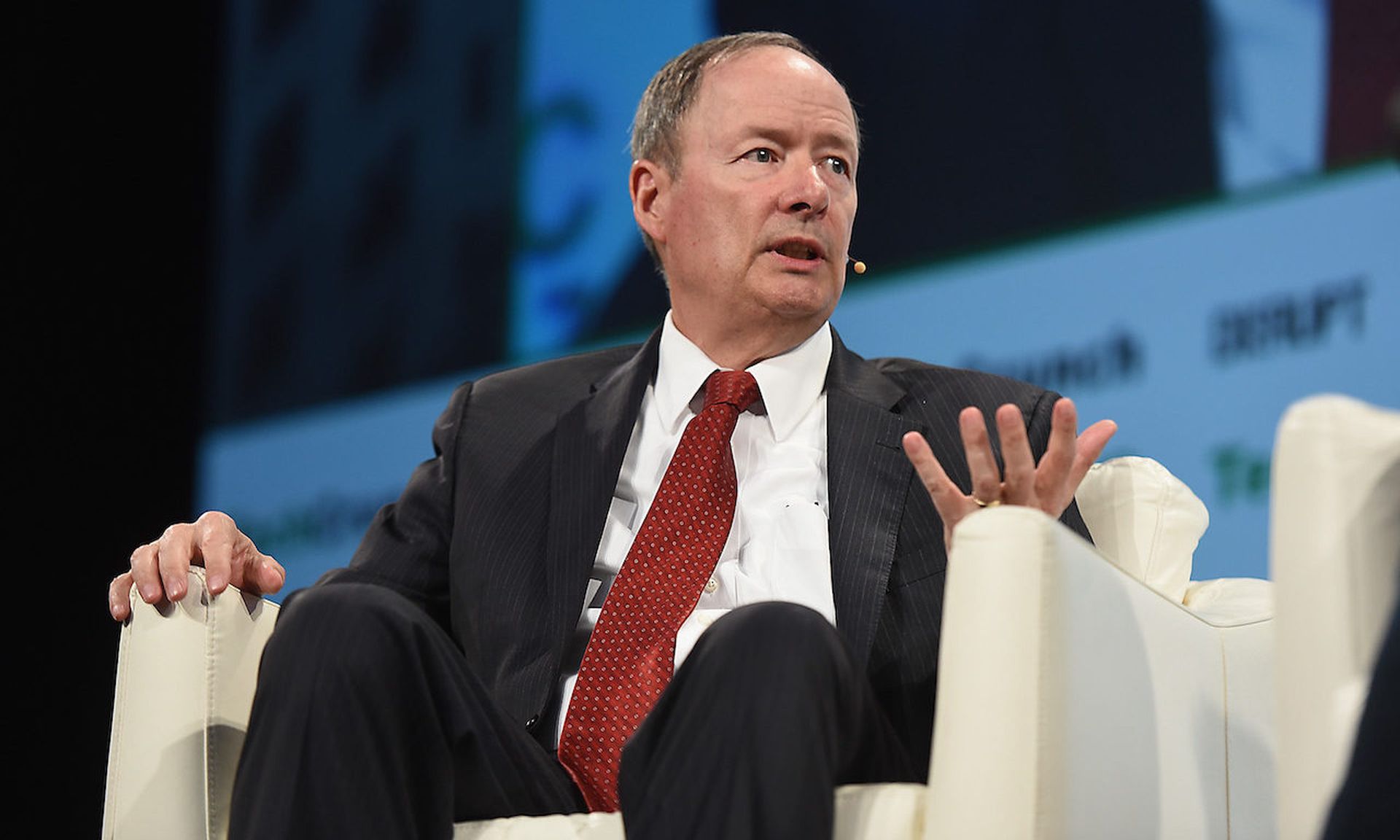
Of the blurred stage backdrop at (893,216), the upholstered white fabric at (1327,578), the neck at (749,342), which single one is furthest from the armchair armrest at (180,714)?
the blurred stage backdrop at (893,216)

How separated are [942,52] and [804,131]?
0.72 m

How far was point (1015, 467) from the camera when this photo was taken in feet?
4.17

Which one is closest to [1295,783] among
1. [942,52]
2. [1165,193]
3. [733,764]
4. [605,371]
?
[733,764]

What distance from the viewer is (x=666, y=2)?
280 cm

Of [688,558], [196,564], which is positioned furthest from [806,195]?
[196,564]

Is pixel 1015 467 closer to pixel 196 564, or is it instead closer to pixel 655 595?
pixel 655 595

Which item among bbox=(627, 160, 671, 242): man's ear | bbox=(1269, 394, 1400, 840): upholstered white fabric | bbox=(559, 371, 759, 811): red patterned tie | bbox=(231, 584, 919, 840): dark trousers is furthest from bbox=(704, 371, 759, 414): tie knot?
bbox=(1269, 394, 1400, 840): upholstered white fabric

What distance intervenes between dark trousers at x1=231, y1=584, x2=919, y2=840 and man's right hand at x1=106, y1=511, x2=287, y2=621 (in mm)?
183

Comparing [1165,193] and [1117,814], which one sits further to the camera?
[1165,193]

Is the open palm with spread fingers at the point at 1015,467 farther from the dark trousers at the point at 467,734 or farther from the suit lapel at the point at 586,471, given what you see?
the suit lapel at the point at 586,471

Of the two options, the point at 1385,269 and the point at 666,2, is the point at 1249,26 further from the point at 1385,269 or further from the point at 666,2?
the point at 666,2

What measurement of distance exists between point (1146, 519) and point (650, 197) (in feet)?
2.61

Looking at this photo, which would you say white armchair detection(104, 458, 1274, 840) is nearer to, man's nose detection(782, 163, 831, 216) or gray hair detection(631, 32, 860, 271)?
man's nose detection(782, 163, 831, 216)

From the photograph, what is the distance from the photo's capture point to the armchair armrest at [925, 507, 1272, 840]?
105cm
